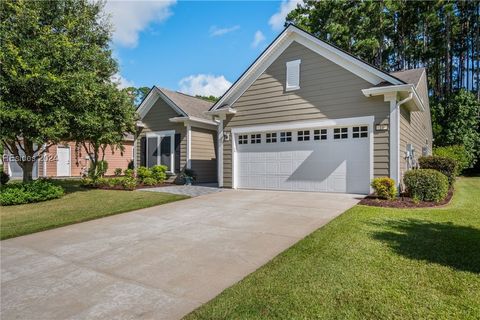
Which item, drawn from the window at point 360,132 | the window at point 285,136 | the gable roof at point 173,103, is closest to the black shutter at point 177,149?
the gable roof at point 173,103

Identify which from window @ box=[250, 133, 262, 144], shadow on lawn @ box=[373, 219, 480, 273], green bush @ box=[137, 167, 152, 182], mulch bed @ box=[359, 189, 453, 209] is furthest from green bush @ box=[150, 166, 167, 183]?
shadow on lawn @ box=[373, 219, 480, 273]

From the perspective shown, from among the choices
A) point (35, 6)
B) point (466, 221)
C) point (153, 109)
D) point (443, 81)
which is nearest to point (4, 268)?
point (466, 221)

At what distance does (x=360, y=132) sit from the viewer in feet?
32.3

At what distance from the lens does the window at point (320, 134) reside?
Answer: 10.5m

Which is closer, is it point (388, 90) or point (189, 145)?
point (388, 90)

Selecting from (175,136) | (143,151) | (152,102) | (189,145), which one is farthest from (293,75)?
(143,151)

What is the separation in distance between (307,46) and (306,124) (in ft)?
9.79

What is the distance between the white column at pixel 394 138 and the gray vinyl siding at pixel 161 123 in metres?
9.58

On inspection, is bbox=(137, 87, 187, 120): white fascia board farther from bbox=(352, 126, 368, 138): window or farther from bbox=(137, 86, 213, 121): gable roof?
bbox=(352, 126, 368, 138): window

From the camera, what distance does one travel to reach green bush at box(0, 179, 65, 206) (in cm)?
905

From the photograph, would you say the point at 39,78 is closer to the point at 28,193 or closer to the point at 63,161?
the point at 28,193

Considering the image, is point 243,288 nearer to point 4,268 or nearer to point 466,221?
point 4,268

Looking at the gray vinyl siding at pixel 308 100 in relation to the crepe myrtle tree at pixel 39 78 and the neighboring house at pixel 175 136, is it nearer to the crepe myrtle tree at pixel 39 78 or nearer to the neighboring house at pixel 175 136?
the neighboring house at pixel 175 136

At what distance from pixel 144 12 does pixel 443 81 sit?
30108 mm
